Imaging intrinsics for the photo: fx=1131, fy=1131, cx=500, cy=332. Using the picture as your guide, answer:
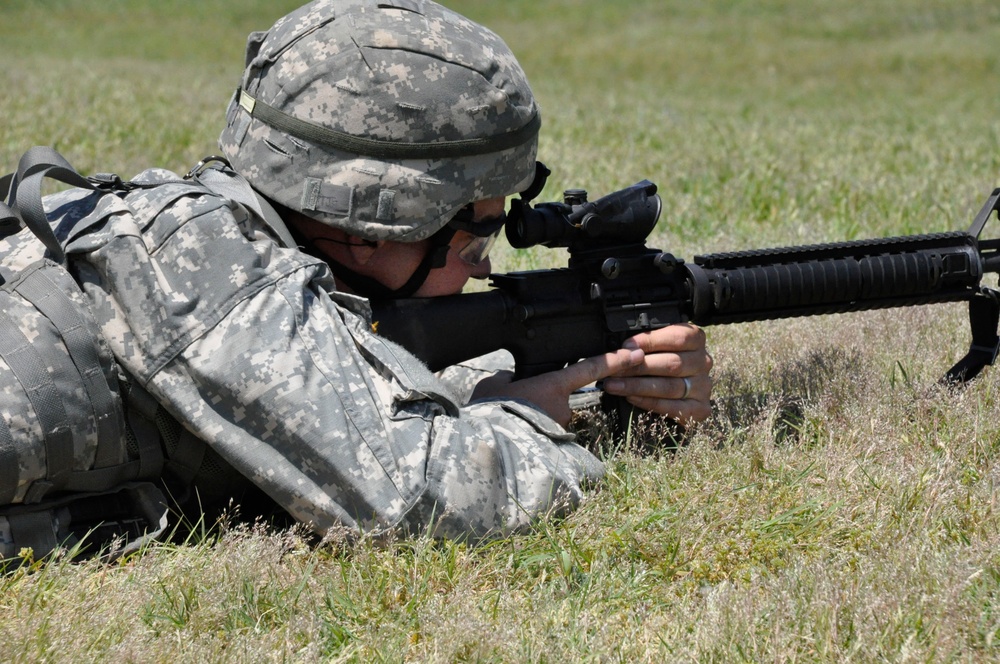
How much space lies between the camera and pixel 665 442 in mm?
4254

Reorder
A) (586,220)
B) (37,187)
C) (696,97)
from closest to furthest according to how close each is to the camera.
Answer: (37,187) → (586,220) → (696,97)

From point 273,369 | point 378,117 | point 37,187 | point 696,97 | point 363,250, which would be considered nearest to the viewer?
point 273,369

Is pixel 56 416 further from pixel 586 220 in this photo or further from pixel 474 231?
pixel 586 220

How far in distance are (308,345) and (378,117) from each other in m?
0.82

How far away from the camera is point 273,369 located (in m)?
3.02

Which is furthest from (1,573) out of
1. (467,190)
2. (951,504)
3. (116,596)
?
(951,504)

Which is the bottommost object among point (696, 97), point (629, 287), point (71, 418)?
point (696, 97)

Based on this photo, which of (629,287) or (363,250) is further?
(629,287)

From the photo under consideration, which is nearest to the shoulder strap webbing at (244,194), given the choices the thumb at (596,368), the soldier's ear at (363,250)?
the soldier's ear at (363,250)

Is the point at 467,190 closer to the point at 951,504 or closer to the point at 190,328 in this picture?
the point at 190,328

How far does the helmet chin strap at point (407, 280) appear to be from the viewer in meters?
3.75

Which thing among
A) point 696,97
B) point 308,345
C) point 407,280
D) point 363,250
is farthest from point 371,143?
point 696,97

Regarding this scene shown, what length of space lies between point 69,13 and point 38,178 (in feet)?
122

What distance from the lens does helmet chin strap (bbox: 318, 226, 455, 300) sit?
12.3 ft
